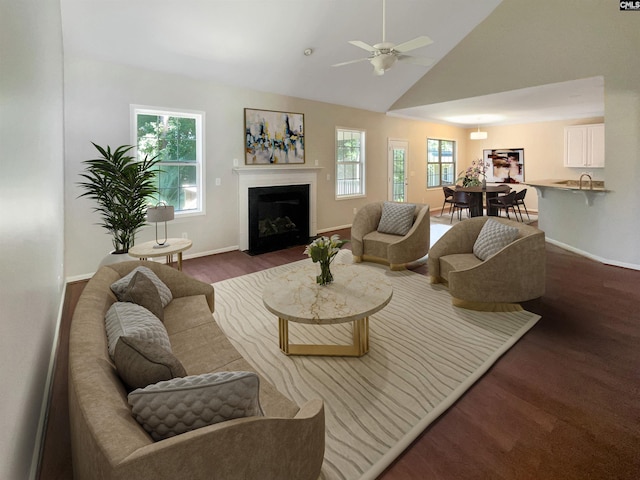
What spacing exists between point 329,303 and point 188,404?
4.77 ft

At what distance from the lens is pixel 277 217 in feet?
20.9

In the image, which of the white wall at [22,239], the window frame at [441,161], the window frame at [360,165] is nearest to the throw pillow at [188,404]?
the white wall at [22,239]

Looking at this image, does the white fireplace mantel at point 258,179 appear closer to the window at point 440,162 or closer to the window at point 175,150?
the window at point 175,150

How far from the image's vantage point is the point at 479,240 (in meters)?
3.64

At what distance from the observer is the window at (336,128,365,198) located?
24.6 feet

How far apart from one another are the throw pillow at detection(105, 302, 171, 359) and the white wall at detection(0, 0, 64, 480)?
0.31 meters

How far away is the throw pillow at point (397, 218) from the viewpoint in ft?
15.5

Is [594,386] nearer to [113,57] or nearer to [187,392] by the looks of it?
[187,392]

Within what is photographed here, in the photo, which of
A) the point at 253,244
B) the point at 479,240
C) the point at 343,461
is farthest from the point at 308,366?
the point at 253,244

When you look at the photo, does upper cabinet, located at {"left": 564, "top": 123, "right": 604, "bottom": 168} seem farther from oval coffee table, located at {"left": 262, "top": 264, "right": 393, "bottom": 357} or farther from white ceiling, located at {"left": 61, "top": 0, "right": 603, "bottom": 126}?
oval coffee table, located at {"left": 262, "top": 264, "right": 393, "bottom": 357}

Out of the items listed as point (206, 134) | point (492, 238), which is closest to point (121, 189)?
point (206, 134)

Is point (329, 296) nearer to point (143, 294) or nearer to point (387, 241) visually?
point (143, 294)

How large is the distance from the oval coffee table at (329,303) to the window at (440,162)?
791cm

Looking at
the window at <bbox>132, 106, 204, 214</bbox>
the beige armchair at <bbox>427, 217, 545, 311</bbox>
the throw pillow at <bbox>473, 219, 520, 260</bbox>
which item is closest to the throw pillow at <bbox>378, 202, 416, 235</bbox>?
the throw pillow at <bbox>473, 219, 520, 260</bbox>
